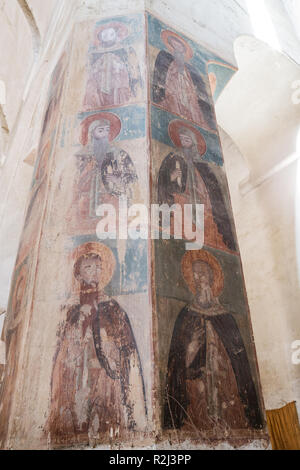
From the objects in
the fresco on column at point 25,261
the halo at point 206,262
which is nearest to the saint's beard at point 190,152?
the halo at point 206,262

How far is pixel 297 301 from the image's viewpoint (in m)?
5.51

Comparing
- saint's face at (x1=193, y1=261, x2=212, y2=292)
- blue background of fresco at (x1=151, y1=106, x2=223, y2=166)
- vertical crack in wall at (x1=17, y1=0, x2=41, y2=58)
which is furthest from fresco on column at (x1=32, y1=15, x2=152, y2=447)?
vertical crack in wall at (x1=17, y1=0, x2=41, y2=58)

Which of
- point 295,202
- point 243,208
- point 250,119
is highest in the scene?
point 250,119

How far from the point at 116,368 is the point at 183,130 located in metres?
2.27

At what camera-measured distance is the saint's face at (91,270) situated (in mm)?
2896

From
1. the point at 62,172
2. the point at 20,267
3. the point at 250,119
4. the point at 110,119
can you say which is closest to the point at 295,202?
the point at 250,119

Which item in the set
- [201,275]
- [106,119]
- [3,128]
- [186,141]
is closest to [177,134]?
[186,141]

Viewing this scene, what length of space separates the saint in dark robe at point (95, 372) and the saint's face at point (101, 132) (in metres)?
1.27

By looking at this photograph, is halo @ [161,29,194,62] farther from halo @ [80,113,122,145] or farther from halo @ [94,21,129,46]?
halo @ [80,113,122,145]

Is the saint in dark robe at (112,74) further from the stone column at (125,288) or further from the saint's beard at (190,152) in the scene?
the saint's beard at (190,152)

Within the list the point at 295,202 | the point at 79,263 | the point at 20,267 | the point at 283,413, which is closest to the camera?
the point at 79,263

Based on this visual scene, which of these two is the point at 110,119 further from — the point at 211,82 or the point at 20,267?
the point at 211,82

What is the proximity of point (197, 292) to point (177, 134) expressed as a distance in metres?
1.53

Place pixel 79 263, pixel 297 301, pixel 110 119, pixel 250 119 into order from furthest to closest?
pixel 250 119, pixel 297 301, pixel 110 119, pixel 79 263
